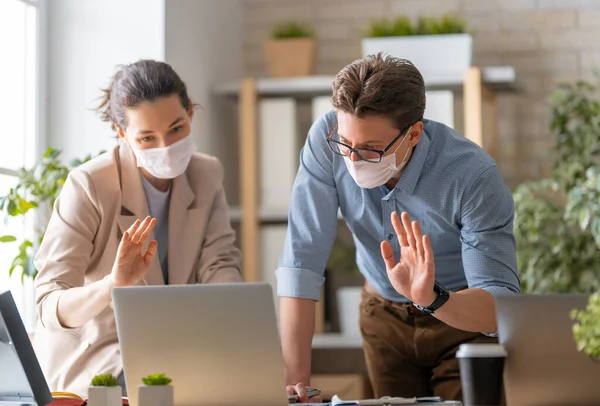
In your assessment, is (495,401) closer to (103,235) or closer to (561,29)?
(103,235)

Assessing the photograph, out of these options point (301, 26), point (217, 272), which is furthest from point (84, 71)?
point (217, 272)

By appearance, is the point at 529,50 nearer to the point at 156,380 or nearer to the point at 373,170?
the point at 373,170

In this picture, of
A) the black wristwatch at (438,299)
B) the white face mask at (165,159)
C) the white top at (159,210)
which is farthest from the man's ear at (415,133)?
the white top at (159,210)

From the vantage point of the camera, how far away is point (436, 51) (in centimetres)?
358

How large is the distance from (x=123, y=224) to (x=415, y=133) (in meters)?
0.79

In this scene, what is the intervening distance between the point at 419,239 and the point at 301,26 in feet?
7.28

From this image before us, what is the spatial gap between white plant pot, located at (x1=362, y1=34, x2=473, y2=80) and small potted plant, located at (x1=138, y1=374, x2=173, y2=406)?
2.20m

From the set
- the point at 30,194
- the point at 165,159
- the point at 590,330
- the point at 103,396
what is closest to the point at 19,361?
the point at 103,396

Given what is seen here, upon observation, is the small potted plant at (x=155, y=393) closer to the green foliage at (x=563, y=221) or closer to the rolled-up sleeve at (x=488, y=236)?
the rolled-up sleeve at (x=488, y=236)

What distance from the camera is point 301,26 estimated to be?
3.97 meters

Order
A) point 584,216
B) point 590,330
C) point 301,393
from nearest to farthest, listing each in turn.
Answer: point 590,330
point 301,393
point 584,216

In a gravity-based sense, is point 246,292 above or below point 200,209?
below

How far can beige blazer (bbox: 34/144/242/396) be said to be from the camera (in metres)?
2.33

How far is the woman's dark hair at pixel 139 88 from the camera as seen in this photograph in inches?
95.2
